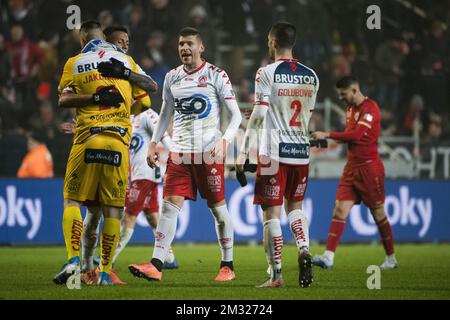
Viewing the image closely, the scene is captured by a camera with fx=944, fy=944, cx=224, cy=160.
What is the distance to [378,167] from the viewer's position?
12969 millimetres

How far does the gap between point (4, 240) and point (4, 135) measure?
6.89 ft

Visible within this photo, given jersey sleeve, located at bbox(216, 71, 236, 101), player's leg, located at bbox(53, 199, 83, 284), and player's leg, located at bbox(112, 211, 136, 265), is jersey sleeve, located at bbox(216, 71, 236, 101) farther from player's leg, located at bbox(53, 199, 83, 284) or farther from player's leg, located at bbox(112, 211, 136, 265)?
player's leg, located at bbox(112, 211, 136, 265)

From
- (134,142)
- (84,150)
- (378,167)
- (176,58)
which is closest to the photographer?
(84,150)

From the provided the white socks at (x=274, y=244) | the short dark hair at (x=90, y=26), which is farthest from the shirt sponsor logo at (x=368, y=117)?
the short dark hair at (x=90, y=26)

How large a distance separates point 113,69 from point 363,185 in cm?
494

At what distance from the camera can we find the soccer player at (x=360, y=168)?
1259 centimetres

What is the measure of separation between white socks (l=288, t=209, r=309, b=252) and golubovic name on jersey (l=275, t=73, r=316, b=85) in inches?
51.9

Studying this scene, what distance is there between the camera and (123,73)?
359 inches

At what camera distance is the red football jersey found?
495 inches

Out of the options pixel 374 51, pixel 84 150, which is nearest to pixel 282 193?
pixel 84 150

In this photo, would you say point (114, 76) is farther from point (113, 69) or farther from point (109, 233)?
point (109, 233)

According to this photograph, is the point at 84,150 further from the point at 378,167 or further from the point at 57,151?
the point at 57,151

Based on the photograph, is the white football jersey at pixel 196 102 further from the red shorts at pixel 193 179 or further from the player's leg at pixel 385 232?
the player's leg at pixel 385 232

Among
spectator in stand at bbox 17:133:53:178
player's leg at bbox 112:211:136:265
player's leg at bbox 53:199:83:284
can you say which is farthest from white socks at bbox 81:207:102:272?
spectator in stand at bbox 17:133:53:178
